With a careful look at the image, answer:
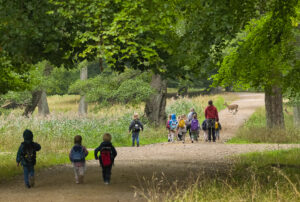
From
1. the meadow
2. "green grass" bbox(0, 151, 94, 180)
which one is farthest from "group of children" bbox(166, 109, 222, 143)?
"green grass" bbox(0, 151, 94, 180)

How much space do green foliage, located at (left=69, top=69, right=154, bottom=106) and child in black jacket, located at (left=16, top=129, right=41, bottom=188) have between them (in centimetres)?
1231

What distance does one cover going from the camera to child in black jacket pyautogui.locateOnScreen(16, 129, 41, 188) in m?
10.9

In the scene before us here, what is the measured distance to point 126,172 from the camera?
1297 centimetres

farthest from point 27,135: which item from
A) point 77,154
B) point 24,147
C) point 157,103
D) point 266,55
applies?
point 157,103

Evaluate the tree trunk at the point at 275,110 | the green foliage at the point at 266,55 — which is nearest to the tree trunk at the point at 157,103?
the tree trunk at the point at 275,110

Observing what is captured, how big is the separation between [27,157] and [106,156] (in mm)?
1674

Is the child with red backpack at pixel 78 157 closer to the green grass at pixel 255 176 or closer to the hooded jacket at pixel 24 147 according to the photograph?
the hooded jacket at pixel 24 147

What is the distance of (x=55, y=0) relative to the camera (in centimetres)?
1124

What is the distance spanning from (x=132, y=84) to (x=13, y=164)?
35.2 ft

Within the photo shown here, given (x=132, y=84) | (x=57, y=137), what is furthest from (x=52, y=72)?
(x=57, y=137)

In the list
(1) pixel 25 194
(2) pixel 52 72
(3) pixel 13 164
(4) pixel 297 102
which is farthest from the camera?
(2) pixel 52 72

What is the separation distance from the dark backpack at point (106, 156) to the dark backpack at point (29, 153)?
1469mm

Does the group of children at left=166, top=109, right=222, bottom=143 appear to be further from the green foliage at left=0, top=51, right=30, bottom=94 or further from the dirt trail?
the green foliage at left=0, top=51, right=30, bottom=94

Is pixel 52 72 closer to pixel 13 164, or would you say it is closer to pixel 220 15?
pixel 13 164
